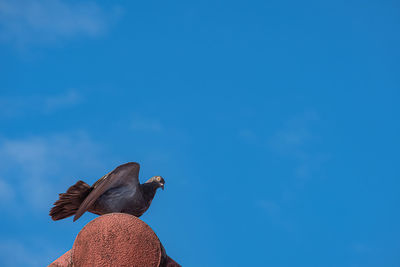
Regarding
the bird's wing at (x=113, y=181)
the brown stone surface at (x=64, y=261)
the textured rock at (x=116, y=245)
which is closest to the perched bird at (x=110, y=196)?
the bird's wing at (x=113, y=181)

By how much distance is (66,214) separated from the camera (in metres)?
6.84

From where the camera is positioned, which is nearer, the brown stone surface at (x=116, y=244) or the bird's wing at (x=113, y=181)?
the brown stone surface at (x=116, y=244)

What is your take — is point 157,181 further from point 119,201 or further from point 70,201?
point 70,201

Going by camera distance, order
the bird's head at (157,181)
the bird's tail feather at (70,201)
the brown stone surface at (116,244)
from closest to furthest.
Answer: the brown stone surface at (116,244) → the bird's tail feather at (70,201) → the bird's head at (157,181)

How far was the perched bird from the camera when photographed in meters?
6.73

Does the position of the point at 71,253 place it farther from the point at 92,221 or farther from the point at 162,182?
the point at 162,182

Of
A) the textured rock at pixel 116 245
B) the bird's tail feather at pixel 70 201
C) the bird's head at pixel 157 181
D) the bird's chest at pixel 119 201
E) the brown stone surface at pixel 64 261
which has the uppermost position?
the bird's head at pixel 157 181

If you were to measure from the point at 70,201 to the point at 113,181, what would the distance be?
69 centimetres

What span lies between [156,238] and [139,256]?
34 cm

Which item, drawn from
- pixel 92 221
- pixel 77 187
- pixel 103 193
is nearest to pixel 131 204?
pixel 103 193

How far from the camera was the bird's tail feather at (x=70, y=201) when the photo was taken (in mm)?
6691

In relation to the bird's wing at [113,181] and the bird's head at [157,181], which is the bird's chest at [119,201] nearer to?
the bird's wing at [113,181]

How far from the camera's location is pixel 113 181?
7059 millimetres

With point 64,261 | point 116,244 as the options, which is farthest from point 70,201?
point 116,244
